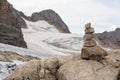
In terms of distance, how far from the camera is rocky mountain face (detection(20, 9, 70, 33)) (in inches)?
2499

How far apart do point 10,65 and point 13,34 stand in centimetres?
→ 1573

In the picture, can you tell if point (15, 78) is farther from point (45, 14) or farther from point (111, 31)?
point (111, 31)

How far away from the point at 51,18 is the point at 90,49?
161 feet

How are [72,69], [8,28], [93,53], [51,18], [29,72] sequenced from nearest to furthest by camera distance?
[72,69]
[93,53]
[29,72]
[8,28]
[51,18]

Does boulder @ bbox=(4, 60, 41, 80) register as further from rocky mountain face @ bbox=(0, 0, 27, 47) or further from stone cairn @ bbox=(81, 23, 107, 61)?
rocky mountain face @ bbox=(0, 0, 27, 47)

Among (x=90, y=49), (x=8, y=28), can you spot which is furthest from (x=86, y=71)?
(x=8, y=28)

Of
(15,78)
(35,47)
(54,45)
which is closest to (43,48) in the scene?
(35,47)

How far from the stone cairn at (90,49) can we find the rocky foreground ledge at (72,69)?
21 cm

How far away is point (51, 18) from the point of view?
2549 inches

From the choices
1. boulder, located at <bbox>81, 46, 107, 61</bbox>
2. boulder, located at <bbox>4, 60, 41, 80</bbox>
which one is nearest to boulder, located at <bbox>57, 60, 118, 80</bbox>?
boulder, located at <bbox>81, 46, 107, 61</bbox>

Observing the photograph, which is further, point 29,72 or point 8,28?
point 8,28

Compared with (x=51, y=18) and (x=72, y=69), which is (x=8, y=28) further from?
(x=51, y=18)

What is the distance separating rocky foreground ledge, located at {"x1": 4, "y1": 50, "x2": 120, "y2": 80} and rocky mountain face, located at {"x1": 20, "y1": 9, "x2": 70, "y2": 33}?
153ft

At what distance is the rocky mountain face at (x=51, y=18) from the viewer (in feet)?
208
